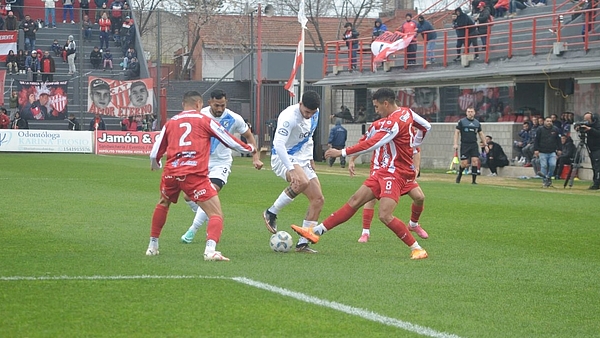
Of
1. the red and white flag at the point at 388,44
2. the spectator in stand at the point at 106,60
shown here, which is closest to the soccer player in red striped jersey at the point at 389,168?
the red and white flag at the point at 388,44

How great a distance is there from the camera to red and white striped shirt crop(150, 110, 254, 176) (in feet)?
33.6

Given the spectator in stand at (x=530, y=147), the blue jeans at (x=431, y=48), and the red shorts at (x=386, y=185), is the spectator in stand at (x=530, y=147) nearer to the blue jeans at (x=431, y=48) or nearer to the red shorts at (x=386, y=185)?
the blue jeans at (x=431, y=48)

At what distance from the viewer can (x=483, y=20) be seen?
3544 cm

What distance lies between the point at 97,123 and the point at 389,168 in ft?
110

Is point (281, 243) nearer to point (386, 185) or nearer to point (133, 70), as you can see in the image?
point (386, 185)

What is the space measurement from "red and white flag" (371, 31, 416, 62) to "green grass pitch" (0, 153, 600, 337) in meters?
21.2

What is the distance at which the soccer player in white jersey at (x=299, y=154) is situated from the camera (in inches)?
451

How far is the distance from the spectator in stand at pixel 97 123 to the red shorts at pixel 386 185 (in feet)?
109

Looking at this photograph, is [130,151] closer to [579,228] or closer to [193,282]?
[579,228]

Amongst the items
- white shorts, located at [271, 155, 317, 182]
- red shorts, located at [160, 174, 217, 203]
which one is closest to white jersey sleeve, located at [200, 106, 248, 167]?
white shorts, located at [271, 155, 317, 182]

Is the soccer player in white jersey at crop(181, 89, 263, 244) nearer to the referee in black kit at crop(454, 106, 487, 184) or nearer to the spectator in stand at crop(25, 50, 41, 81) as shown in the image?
the referee in black kit at crop(454, 106, 487, 184)

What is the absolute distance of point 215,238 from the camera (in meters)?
10.2

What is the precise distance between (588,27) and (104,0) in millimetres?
27965

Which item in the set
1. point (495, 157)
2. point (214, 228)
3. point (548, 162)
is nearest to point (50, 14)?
point (495, 157)
